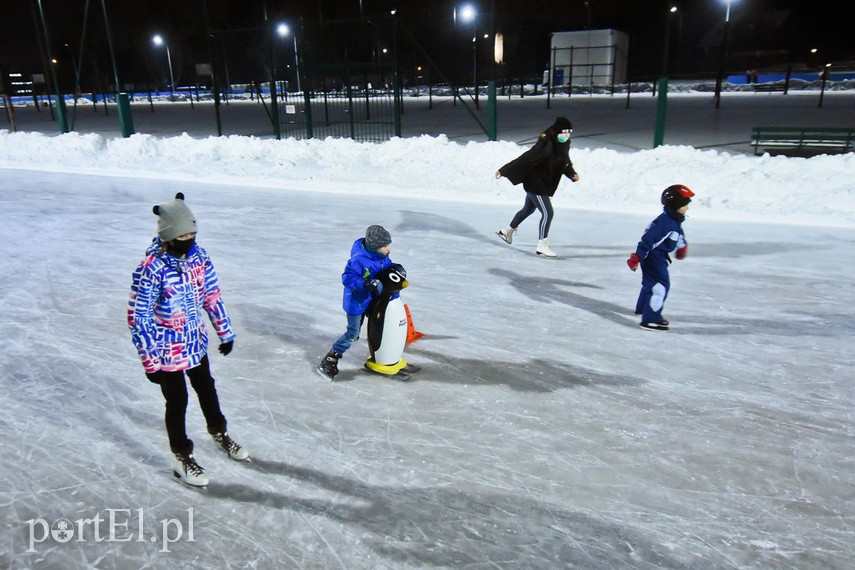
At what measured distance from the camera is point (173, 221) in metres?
2.72

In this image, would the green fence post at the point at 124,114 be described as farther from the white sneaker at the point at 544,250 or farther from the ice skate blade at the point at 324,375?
the ice skate blade at the point at 324,375

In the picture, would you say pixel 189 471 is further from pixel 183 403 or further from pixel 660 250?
pixel 660 250

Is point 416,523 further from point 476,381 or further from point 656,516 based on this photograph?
point 476,381

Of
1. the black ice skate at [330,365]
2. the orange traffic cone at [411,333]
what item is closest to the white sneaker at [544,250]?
the orange traffic cone at [411,333]

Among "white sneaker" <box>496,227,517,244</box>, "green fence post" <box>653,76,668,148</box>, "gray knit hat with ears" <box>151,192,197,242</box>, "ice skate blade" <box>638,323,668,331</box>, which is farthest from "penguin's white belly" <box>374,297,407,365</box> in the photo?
"green fence post" <box>653,76,668,148</box>

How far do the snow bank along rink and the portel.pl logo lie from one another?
→ 791 centimetres

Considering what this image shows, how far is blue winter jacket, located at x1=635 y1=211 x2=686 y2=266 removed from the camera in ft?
15.4

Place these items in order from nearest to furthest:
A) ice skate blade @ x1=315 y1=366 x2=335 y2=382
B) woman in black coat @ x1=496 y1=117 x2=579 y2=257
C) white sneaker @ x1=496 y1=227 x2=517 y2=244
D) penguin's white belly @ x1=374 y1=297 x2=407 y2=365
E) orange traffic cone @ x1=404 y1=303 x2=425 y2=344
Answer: penguin's white belly @ x1=374 y1=297 x2=407 y2=365, ice skate blade @ x1=315 y1=366 x2=335 y2=382, orange traffic cone @ x1=404 y1=303 x2=425 y2=344, woman in black coat @ x1=496 y1=117 x2=579 y2=257, white sneaker @ x1=496 y1=227 x2=517 y2=244

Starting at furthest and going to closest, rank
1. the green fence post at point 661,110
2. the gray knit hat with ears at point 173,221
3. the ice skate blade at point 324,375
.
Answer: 1. the green fence post at point 661,110
2. the ice skate blade at point 324,375
3. the gray knit hat with ears at point 173,221

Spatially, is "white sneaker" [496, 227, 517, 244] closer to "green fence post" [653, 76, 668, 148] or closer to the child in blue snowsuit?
the child in blue snowsuit

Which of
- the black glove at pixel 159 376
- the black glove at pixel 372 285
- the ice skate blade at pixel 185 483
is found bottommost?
the ice skate blade at pixel 185 483

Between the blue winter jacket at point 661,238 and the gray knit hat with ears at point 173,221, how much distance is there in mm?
3271

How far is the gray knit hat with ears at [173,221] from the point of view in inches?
107

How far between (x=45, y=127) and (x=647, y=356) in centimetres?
2612
